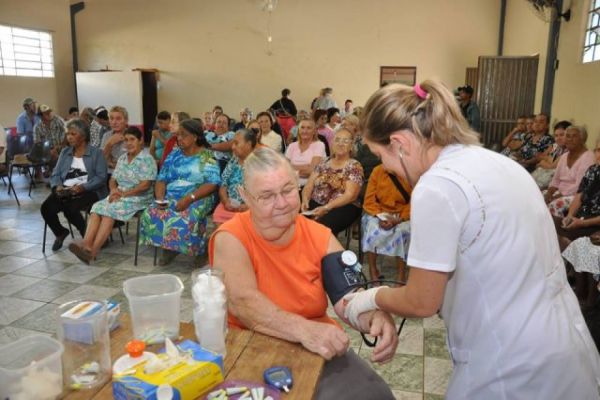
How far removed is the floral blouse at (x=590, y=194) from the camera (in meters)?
3.46

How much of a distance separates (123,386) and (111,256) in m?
3.65

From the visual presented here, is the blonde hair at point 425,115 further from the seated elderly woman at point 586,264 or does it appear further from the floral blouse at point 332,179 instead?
the floral blouse at point 332,179

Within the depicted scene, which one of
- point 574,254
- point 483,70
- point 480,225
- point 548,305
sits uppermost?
point 483,70

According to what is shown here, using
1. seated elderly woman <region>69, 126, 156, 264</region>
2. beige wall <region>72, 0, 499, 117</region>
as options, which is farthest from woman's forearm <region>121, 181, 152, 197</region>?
beige wall <region>72, 0, 499, 117</region>

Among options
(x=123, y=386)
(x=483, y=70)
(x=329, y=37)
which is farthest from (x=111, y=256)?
(x=329, y=37)

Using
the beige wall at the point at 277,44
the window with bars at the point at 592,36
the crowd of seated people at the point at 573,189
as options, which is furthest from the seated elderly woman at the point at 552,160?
the beige wall at the point at 277,44

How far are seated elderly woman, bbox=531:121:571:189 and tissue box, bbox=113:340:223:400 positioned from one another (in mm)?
4825

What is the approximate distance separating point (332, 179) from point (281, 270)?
248 centimetres

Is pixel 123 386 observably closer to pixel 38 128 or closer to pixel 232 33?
pixel 38 128

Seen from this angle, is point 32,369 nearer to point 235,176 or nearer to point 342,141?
point 342,141

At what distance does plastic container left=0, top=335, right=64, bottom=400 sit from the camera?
98 centimetres

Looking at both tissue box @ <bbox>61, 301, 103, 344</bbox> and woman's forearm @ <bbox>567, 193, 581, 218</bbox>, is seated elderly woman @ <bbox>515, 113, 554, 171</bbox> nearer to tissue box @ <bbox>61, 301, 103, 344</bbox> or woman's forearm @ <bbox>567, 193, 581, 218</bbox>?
woman's forearm @ <bbox>567, 193, 581, 218</bbox>

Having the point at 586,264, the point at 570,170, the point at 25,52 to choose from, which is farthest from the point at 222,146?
the point at 25,52

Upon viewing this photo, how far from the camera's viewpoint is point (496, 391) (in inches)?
45.9
